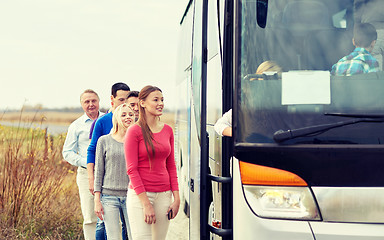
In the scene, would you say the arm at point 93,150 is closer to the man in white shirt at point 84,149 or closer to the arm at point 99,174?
the arm at point 99,174

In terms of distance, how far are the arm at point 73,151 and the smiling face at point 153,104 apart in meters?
1.88

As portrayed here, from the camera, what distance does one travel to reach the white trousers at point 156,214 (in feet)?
15.9

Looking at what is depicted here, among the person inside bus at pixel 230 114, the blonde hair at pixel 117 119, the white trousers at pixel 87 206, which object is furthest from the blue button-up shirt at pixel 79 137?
the person inside bus at pixel 230 114

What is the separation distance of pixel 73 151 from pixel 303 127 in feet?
12.6

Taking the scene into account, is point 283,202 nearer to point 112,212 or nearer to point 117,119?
point 112,212

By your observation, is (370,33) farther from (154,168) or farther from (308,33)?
(154,168)

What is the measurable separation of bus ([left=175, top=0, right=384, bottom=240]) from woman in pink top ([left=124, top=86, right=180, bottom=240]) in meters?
0.99

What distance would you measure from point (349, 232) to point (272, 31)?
4.36 ft

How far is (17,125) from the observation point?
8258 mm

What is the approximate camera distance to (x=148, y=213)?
4.80 meters

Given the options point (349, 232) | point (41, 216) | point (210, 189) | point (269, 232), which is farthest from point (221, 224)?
point (41, 216)

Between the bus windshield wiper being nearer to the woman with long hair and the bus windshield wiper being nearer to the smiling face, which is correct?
the smiling face

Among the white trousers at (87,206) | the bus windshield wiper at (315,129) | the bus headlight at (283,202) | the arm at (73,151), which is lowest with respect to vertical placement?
the white trousers at (87,206)

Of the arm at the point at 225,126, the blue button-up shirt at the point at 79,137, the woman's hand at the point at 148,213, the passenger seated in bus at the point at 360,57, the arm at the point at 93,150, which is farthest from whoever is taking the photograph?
the blue button-up shirt at the point at 79,137
